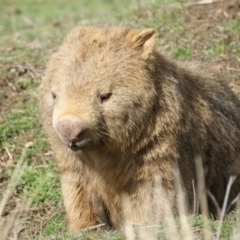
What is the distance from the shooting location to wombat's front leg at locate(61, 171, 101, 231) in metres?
7.68

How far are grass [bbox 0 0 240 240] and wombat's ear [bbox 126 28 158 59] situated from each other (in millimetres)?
1382

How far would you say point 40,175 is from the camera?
9055 mm

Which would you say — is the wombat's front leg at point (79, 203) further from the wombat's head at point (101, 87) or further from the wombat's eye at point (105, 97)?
the wombat's eye at point (105, 97)

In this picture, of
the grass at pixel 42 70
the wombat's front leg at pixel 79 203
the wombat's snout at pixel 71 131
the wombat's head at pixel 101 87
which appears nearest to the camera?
the wombat's snout at pixel 71 131

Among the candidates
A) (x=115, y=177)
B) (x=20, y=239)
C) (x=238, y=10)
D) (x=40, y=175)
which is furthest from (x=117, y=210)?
(x=238, y=10)

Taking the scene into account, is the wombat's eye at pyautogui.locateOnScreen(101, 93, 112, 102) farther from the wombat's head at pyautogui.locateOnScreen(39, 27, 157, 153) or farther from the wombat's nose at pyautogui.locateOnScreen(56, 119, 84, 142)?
the wombat's nose at pyautogui.locateOnScreen(56, 119, 84, 142)

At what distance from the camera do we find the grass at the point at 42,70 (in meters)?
8.68

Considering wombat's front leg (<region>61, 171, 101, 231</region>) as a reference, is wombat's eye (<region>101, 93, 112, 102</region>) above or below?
above

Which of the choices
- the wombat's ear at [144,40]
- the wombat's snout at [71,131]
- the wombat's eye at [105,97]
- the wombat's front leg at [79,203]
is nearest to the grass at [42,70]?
the wombat's front leg at [79,203]

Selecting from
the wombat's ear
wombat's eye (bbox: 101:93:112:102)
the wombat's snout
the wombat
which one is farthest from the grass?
the wombat's ear

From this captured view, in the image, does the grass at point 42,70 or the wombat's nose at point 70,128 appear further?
the grass at point 42,70

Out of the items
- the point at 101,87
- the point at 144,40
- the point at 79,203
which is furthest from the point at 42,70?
the point at 101,87

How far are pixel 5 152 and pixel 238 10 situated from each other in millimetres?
3205

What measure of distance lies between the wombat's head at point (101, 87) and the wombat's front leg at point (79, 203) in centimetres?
47
